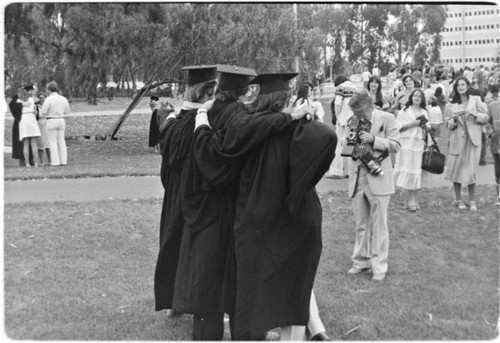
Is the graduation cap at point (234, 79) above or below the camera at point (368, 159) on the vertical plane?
above

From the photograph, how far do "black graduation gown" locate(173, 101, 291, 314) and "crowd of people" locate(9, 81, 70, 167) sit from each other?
10.1 metres

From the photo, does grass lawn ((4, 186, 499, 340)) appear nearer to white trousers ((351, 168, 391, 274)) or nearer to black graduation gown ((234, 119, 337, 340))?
white trousers ((351, 168, 391, 274))

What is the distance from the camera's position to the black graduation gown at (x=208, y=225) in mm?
4625

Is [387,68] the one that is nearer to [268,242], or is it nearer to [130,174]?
[130,174]

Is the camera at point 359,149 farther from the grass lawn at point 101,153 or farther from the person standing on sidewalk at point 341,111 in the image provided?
the grass lawn at point 101,153

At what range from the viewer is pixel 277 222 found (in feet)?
14.9

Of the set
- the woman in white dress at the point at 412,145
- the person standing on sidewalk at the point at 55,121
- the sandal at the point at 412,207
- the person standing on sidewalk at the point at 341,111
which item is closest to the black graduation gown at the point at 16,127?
the person standing on sidewalk at the point at 55,121

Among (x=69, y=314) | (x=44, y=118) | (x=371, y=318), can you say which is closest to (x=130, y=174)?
(x=44, y=118)

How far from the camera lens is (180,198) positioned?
5016 mm

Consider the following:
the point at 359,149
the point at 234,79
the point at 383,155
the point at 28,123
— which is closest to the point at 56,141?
the point at 28,123

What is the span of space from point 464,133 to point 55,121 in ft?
28.2

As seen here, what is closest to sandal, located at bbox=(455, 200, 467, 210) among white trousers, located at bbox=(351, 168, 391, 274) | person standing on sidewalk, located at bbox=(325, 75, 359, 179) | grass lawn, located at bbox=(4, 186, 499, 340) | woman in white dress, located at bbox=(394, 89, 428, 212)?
grass lawn, located at bbox=(4, 186, 499, 340)

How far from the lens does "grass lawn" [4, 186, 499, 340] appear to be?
5.24 metres

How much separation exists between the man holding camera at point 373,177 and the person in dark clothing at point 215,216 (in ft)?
6.10
